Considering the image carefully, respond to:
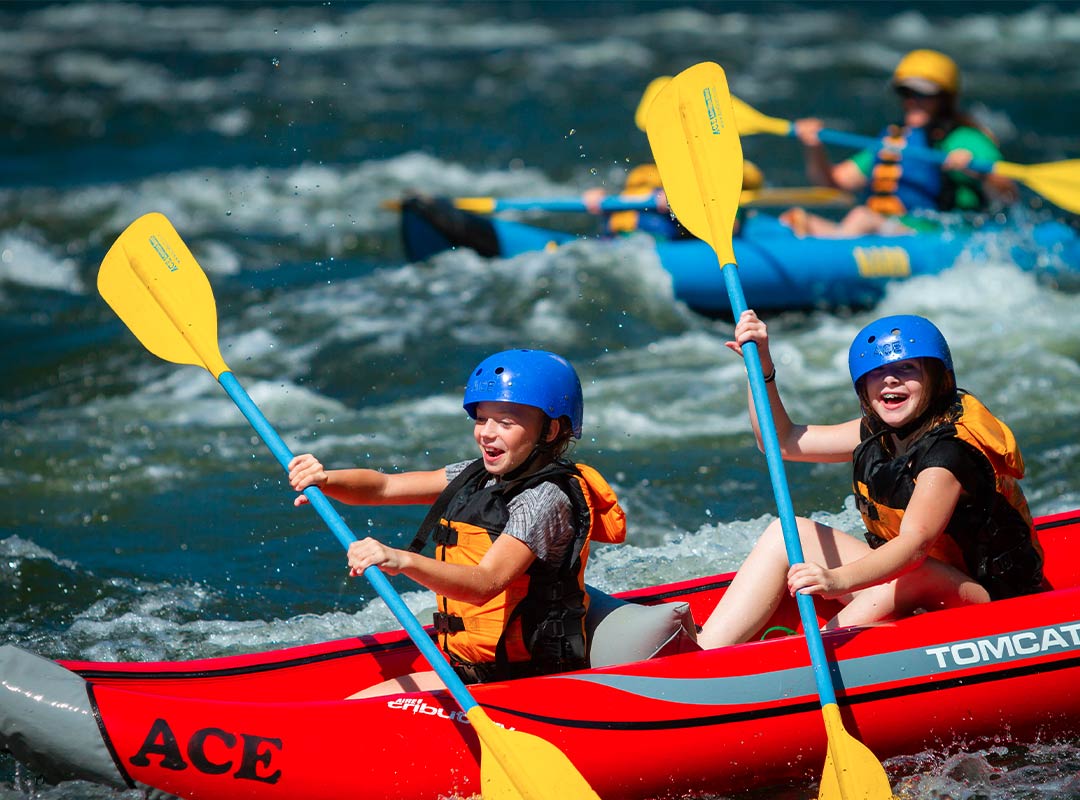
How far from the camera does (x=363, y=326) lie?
26.7ft

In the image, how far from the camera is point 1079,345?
25.0 ft

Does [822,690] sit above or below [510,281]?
below

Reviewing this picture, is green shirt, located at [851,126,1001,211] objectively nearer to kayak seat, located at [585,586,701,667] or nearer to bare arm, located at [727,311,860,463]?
bare arm, located at [727,311,860,463]

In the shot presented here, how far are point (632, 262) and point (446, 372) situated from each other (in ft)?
5.04

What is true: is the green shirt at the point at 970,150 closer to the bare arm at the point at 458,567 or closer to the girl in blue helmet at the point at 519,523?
the girl in blue helmet at the point at 519,523

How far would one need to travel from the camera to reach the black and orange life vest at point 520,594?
356 centimetres

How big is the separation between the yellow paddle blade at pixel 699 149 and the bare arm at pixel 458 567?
1644 mm

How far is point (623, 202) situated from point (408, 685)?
5050 mm

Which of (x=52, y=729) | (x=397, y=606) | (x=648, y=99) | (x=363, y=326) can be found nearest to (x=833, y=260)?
(x=648, y=99)

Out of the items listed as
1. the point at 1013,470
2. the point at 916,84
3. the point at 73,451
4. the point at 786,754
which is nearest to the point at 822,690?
A: the point at 786,754

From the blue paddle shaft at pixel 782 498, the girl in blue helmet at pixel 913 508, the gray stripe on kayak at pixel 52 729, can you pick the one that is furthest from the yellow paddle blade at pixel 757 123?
the gray stripe on kayak at pixel 52 729

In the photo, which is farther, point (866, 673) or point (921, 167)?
point (921, 167)

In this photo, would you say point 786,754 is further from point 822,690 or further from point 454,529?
point 454,529

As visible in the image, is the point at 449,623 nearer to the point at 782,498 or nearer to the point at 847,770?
the point at 782,498
